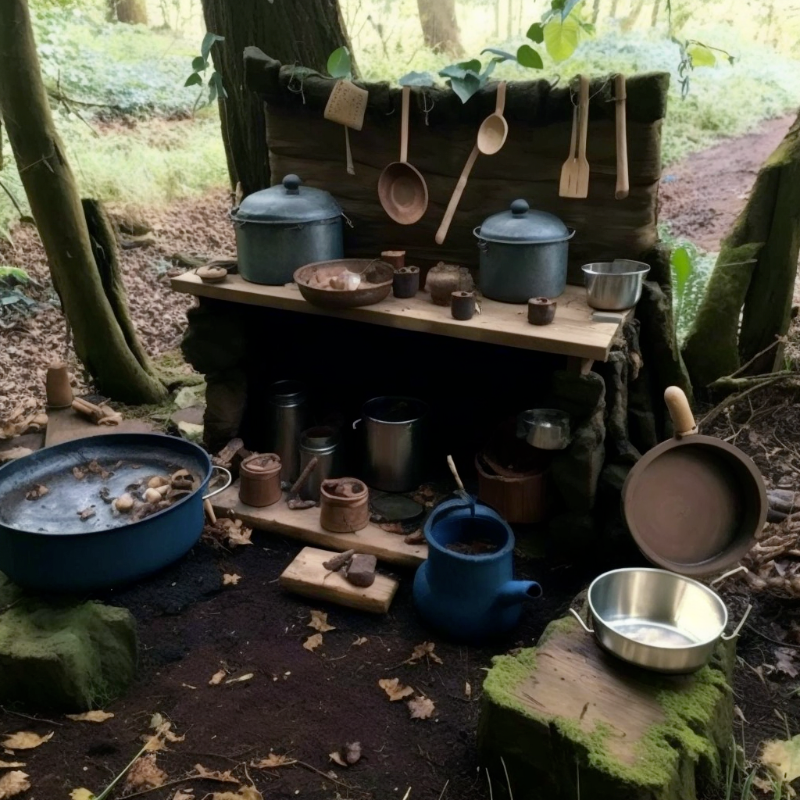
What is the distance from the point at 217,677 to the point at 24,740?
0.63m

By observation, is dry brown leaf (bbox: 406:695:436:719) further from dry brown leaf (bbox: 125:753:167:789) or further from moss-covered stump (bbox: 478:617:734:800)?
dry brown leaf (bbox: 125:753:167:789)

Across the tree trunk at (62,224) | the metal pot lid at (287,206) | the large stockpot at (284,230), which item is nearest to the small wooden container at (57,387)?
the tree trunk at (62,224)

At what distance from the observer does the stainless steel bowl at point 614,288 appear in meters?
2.97

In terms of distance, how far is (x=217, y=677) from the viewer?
2.65 meters

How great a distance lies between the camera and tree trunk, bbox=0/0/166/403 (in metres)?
3.93

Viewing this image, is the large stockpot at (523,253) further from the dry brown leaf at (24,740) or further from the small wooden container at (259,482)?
the dry brown leaf at (24,740)

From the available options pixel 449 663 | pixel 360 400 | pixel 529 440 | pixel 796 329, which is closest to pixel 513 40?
pixel 796 329

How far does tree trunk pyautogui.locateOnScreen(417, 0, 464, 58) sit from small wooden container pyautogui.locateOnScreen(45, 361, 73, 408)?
9270mm

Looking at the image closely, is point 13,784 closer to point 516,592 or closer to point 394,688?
point 394,688

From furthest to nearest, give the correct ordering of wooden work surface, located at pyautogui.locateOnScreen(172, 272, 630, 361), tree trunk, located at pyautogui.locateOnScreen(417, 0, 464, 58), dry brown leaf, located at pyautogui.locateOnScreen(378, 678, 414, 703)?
tree trunk, located at pyautogui.locateOnScreen(417, 0, 464, 58)
wooden work surface, located at pyautogui.locateOnScreen(172, 272, 630, 361)
dry brown leaf, located at pyautogui.locateOnScreen(378, 678, 414, 703)

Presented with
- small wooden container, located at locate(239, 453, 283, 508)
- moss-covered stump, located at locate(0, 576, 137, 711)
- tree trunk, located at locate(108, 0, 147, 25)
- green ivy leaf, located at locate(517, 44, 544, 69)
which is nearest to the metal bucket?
small wooden container, located at locate(239, 453, 283, 508)

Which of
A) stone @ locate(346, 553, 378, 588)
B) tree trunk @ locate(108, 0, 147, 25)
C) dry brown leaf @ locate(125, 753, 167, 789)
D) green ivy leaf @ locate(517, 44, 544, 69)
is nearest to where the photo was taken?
dry brown leaf @ locate(125, 753, 167, 789)

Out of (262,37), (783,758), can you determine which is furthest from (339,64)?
(783,758)

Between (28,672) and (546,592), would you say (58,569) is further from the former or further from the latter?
Result: (546,592)
